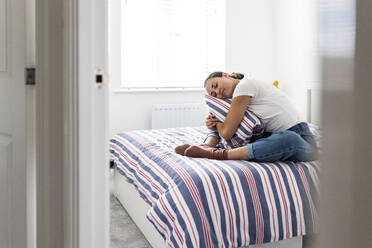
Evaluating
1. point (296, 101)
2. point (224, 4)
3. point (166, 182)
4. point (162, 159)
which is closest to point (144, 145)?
point (162, 159)

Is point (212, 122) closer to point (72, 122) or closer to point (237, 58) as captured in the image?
point (72, 122)

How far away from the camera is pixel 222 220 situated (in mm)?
1997

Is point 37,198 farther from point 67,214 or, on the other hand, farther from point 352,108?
point 352,108

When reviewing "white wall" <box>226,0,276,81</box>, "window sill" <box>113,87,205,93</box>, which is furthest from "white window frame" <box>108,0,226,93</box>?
"white wall" <box>226,0,276,81</box>

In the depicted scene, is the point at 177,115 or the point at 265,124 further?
the point at 177,115

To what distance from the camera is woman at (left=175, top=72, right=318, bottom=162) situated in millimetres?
2334

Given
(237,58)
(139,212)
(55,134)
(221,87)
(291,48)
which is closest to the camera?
(55,134)

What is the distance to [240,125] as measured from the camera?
2482mm

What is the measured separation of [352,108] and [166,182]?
211 cm

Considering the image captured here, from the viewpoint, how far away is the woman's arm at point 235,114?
2455 mm

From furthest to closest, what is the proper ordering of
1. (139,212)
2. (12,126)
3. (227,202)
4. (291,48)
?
1. (291,48)
2. (139,212)
3. (227,202)
4. (12,126)

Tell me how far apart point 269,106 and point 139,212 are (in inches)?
45.9

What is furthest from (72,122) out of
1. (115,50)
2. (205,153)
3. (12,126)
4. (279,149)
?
(115,50)

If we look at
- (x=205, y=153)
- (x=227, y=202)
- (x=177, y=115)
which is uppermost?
(x=177, y=115)
